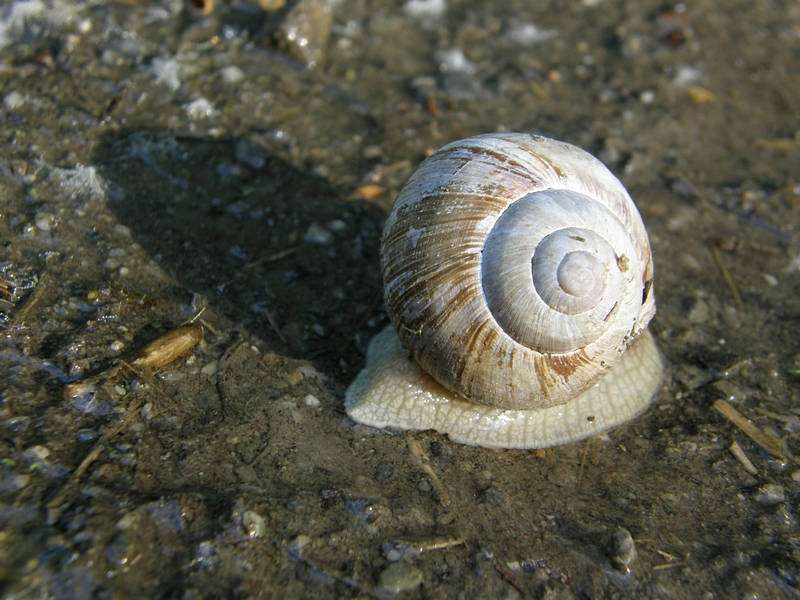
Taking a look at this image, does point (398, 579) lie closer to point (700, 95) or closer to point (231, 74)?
point (231, 74)

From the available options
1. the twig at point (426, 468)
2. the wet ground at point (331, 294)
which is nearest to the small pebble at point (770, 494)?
the wet ground at point (331, 294)

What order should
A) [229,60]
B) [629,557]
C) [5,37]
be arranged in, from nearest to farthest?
[629,557]
[5,37]
[229,60]

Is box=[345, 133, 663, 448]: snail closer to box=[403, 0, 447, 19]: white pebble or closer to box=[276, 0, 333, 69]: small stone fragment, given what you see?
box=[276, 0, 333, 69]: small stone fragment

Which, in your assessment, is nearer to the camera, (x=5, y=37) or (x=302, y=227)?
(x=302, y=227)

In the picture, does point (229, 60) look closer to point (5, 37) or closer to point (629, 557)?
point (5, 37)

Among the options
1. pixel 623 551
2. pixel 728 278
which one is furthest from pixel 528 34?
pixel 623 551

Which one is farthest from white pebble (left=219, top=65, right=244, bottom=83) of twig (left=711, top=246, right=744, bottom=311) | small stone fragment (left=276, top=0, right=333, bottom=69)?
twig (left=711, top=246, right=744, bottom=311)

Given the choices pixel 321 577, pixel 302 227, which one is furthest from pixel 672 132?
pixel 321 577
